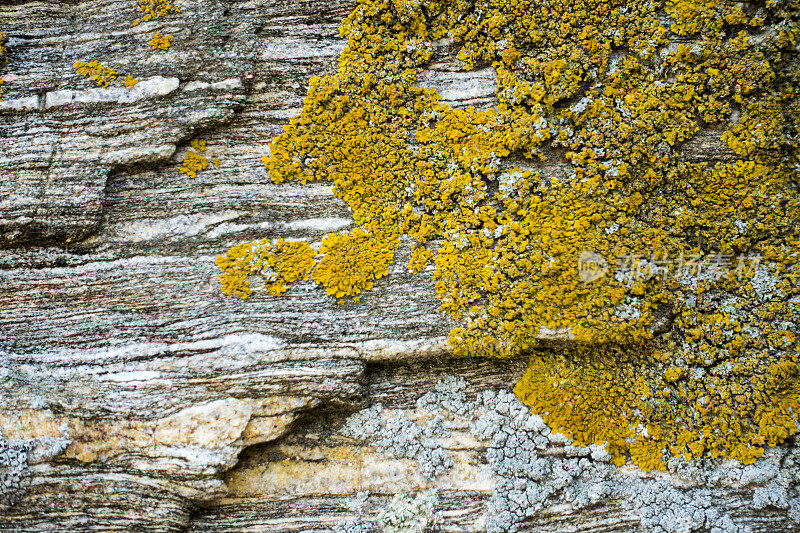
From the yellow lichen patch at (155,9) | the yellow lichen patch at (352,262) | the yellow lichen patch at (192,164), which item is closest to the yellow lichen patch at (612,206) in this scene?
the yellow lichen patch at (352,262)

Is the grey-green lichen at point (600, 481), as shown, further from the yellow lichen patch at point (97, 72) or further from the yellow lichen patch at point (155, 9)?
the yellow lichen patch at point (155, 9)

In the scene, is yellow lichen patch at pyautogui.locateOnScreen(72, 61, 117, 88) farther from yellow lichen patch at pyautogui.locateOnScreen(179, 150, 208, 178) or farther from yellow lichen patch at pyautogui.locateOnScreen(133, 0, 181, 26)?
yellow lichen patch at pyautogui.locateOnScreen(179, 150, 208, 178)

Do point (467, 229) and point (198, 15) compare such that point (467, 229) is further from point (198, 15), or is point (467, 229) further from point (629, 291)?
point (198, 15)

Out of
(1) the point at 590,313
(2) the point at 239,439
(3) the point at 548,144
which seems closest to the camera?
(2) the point at 239,439

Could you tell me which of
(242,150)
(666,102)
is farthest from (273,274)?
(666,102)

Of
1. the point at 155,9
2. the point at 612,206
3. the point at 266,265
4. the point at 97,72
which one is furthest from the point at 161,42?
the point at 612,206

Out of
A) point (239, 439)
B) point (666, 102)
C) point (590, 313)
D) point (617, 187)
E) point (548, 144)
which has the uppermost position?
point (666, 102)

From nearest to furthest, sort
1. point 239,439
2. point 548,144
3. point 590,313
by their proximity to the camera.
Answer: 1. point 239,439
2. point 590,313
3. point 548,144

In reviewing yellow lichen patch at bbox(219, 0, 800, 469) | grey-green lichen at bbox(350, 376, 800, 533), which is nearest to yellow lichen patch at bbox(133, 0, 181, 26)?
yellow lichen patch at bbox(219, 0, 800, 469)
